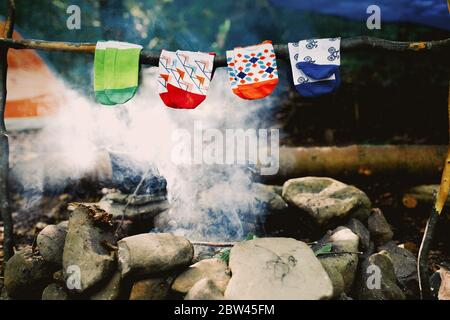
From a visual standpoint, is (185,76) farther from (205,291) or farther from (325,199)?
(325,199)

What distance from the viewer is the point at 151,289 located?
3648 millimetres

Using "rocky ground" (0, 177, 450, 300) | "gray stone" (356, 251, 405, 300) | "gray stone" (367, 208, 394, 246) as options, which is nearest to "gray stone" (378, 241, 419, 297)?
"rocky ground" (0, 177, 450, 300)

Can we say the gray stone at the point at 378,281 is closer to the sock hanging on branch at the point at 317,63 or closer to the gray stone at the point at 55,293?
the sock hanging on branch at the point at 317,63

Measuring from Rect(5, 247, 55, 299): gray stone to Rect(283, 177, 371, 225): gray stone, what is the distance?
3.78 meters

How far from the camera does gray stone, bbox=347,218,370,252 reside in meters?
5.21

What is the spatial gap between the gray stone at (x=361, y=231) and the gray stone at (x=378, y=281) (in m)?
0.62

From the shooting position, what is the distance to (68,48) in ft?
15.1

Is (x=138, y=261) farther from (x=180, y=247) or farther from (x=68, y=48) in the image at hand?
(x=68, y=48)

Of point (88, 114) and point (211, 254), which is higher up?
point (88, 114)

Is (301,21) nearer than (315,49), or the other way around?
(315,49)

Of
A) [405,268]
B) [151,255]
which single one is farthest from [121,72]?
[405,268]

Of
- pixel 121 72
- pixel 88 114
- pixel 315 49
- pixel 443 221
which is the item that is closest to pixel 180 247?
pixel 121 72

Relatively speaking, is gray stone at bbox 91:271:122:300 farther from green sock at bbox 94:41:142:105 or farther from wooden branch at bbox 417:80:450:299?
wooden branch at bbox 417:80:450:299

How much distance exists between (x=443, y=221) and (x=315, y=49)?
4.71m
